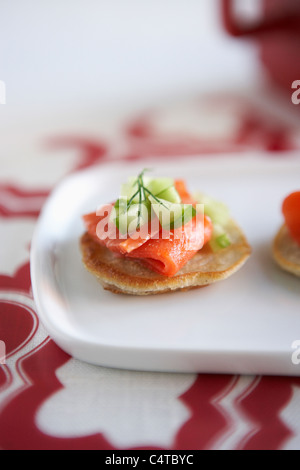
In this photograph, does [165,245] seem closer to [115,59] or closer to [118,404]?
[118,404]

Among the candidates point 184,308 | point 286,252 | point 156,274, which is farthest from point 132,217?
point 286,252

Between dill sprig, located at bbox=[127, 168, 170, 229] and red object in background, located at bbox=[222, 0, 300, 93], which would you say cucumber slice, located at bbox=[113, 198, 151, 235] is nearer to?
dill sprig, located at bbox=[127, 168, 170, 229]

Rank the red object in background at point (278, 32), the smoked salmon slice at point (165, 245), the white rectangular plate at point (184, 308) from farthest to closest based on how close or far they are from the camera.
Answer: the red object in background at point (278, 32) < the smoked salmon slice at point (165, 245) < the white rectangular plate at point (184, 308)

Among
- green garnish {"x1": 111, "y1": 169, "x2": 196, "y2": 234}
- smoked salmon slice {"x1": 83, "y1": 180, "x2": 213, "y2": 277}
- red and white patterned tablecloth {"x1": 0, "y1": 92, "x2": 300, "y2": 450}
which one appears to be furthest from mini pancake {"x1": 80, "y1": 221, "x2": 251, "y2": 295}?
red and white patterned tablecloth {"x1": 0, "y1": 92, "x2": 300, "y2": 450}

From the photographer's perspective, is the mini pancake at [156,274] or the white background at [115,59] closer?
the mini pancake at [156,274]

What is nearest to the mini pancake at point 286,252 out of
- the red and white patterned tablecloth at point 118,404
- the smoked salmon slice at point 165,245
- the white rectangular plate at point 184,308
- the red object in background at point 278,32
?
the white rectangular plate at point 184,308

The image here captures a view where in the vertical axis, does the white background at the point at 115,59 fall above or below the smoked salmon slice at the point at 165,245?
above

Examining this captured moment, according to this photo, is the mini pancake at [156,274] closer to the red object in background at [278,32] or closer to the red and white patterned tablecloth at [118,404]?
the red and white patterned tablecloth at [118,404]

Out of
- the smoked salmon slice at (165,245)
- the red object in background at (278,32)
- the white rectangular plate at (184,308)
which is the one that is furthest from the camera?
the red object in background at (278,32)
